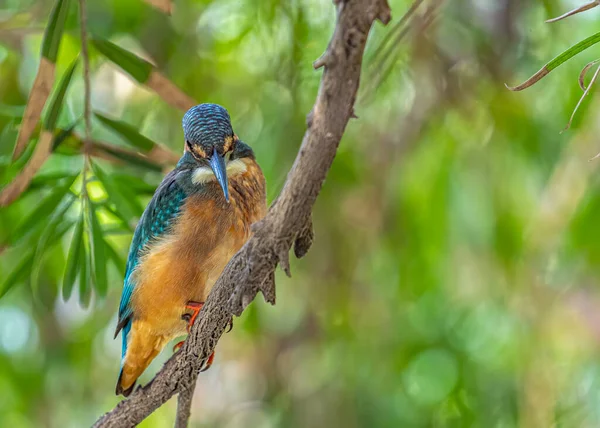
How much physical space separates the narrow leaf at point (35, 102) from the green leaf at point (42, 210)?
1.08 feet

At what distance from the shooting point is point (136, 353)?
104 inches

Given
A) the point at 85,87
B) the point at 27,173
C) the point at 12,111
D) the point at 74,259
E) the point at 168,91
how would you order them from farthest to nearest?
the point at 12,111 → the point at 168,91 → the point at 74,259 → the point at 85,87 → the point at 27,173

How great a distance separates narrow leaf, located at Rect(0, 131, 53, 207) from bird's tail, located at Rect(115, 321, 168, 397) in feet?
1.75

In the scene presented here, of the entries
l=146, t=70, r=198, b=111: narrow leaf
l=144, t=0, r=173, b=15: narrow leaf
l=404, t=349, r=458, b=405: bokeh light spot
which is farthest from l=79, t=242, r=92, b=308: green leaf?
l=404, t=349, r=458, b=405: bokeh light spot

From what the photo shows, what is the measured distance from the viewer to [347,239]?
444cm

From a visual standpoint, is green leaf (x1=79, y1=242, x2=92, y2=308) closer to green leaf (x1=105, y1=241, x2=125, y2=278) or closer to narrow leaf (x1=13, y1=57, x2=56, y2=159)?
green leaf (x1=105, y1=241, x2=125, y2=278)

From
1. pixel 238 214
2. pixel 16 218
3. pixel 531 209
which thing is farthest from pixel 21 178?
pixel 531 209

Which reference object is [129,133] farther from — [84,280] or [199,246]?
[199,246]

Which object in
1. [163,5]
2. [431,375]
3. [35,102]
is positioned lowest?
[431,375]

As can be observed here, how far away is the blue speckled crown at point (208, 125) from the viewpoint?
229 cm

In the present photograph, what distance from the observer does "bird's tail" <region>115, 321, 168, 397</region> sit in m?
2.62

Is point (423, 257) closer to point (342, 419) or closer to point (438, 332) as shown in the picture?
point (438, 332)

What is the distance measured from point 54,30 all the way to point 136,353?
39.5 inches

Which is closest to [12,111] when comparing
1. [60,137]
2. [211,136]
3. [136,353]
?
[60,137]
